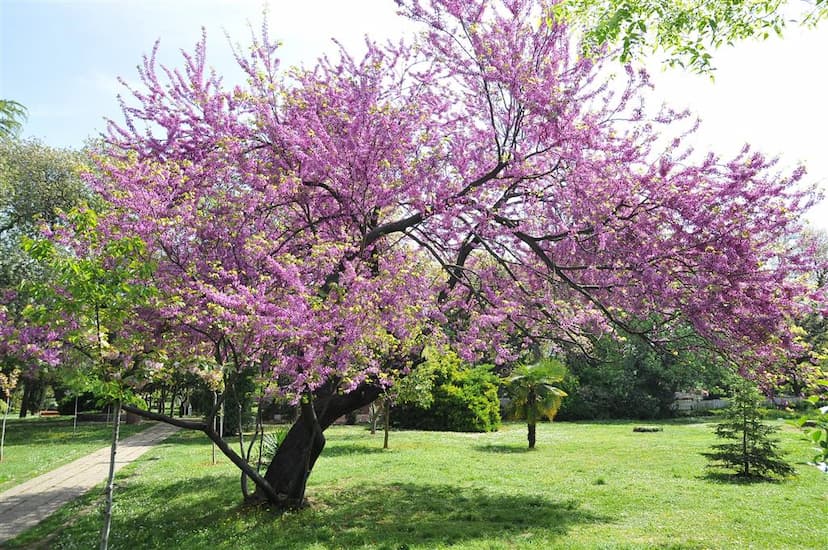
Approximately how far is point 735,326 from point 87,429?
85.6 feet

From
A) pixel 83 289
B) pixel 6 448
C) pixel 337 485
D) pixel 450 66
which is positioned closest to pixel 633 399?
pixel 337 485

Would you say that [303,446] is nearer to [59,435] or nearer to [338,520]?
[338,520]

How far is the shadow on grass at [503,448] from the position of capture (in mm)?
15727

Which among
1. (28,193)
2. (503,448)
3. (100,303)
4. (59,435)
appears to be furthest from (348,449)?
(28,193)

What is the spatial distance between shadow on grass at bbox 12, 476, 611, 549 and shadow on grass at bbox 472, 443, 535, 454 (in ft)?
18.6

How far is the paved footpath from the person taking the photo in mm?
8766

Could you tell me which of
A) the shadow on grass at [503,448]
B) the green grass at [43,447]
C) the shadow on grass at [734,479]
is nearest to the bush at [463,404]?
the shadow on grass at [503,448]

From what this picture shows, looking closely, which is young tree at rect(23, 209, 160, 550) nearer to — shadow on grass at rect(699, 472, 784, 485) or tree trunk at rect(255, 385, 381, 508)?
tree trunk at rect(255, 385, 381, 508)

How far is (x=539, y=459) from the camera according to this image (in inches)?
553

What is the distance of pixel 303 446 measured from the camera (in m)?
9.16

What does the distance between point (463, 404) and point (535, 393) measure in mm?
6706

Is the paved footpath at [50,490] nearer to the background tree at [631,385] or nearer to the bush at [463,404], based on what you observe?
the bush at [463,404]

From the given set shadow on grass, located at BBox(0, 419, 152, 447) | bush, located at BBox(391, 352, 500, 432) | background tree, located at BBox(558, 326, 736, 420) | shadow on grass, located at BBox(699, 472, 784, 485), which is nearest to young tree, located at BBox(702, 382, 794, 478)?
shadow on grass, located at BBox(699, 472, 784, 485)

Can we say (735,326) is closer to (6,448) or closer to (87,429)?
(6,448)
